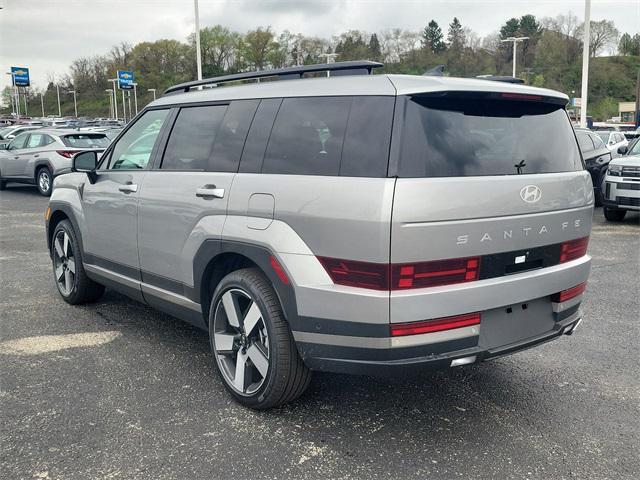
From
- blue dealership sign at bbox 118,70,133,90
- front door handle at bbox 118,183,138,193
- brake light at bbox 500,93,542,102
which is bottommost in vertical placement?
front door handle at bbox 118,183,138,193

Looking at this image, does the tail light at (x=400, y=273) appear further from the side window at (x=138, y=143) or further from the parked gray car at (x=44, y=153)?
the parked gray car at (x=44, y=153)

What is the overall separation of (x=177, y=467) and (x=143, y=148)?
2.48m

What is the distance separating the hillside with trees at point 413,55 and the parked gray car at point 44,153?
50.8 meters

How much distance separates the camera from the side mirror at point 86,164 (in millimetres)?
5004

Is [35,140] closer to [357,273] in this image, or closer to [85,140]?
[85,140]

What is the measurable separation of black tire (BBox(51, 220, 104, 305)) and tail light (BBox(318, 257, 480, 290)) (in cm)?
316

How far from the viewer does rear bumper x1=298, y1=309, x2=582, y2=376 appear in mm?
2891

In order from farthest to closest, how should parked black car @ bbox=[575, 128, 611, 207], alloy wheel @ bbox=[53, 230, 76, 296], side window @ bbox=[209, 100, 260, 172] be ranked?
parked black car @ bbox=[575, 128, 611, 207]
alloy wheel @ bbox=[53, 230, 76, 296]
side window @ bbox=[209, 100, 260, 172]

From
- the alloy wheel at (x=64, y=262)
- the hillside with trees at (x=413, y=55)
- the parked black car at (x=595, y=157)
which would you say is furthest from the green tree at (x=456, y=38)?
the alloy wheel at (x=64, y=262)

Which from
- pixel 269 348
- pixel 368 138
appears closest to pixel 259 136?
pixel 368 138

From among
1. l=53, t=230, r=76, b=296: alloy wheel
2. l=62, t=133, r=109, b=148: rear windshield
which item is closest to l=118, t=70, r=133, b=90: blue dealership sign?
l=62, t=133, r=109, b=148: rear windshield

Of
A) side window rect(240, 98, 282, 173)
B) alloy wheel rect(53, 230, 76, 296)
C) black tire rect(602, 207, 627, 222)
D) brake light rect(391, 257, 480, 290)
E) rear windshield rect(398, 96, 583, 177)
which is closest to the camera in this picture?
brake light rect(391, 257, 480, 290)

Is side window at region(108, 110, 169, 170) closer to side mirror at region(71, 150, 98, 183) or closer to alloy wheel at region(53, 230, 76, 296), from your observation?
side mirror at region(71, 150, 98, 183)

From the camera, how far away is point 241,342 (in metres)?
3.58
